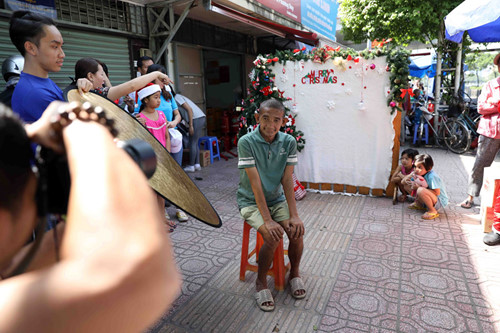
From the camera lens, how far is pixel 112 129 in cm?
61

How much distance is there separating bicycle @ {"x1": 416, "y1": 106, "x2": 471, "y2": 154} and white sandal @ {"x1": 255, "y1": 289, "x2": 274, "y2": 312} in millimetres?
7757

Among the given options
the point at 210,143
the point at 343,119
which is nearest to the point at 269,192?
the point at 343,119

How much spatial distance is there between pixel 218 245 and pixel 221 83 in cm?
748

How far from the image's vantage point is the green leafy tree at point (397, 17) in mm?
8641

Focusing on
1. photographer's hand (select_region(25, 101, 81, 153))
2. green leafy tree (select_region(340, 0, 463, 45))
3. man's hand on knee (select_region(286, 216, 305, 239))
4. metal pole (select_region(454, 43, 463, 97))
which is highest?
green leafy tree (select_region(340, 0, 463, 45))

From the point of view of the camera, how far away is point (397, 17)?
29.7ft

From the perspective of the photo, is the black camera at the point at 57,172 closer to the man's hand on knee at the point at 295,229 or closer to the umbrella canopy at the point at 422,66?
the man's hand on knee at the point at 295,229

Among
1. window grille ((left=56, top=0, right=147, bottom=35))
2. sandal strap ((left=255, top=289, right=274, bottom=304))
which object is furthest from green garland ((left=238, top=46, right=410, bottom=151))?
sandal strap ((left=255, top=289, right=274, bottom=304))

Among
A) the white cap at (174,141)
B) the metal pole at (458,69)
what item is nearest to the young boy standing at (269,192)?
the white cap at (174,141)

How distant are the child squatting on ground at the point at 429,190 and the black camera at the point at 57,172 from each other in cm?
436

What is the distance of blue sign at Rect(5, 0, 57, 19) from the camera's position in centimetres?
429

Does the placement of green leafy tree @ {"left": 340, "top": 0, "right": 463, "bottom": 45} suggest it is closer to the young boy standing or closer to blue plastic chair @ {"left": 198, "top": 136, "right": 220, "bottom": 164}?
blue plastic chair @ {"left": 198, "top": 136, "right": 220, "bottom": 164}

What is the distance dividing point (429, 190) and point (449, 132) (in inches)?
208

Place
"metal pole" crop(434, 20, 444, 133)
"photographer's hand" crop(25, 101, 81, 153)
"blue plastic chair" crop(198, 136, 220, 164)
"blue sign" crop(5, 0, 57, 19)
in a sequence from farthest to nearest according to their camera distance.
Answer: "metal pole" crop(434, 20, 444, 133) → "blue plastic chair" crop(198, 136, 220, 164) → "blue sign" crop(5, 0, 57, 19) → "photographer's hand" crop(25, 101, 81, 153)
